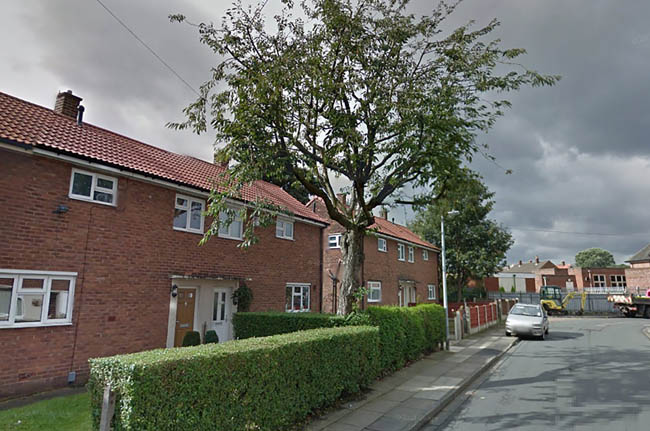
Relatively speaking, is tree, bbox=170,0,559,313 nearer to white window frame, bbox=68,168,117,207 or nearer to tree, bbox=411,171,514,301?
white window frame, bbox=68,168,117,207

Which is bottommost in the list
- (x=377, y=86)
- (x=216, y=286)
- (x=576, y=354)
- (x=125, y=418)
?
(x=576, y=354)

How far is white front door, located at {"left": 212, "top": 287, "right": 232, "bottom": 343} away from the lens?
12883 millimetres

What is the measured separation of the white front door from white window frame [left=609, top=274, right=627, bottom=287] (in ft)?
201

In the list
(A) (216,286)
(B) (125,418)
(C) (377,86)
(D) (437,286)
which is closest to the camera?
(B) (125,418)

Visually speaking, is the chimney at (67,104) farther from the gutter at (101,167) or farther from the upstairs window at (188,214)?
the upstairs window at (188,214)

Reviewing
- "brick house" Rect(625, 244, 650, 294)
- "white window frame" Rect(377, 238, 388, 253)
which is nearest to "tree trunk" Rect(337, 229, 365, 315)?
"white window frame" Rect(377, 238, 388, 253)

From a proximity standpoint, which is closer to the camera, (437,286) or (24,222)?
(24,222)

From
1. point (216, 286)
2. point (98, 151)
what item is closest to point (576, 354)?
point (216, 286)

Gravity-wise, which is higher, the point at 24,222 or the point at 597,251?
the point at 597,251

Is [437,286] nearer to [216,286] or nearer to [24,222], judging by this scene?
[216,286]

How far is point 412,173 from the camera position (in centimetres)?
1052

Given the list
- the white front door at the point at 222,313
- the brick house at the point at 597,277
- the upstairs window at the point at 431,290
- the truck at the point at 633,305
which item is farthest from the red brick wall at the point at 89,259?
the brick house at the point at 597,277

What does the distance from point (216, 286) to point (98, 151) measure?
5410mm

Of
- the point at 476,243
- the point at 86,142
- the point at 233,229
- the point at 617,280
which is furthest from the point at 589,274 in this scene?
the point at 86,142
